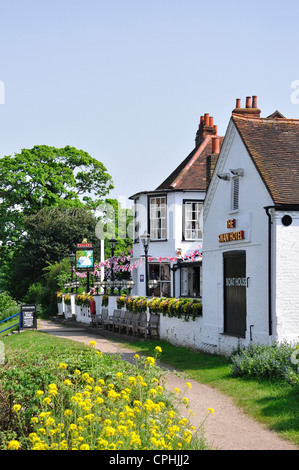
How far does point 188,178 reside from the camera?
35.2 meters

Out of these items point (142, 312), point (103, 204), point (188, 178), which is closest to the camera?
point (142, 312)

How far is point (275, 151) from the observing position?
57.5ft

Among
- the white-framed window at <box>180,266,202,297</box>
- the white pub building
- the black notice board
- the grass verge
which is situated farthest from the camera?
the white-framed window at <box>180,266,202,297</box>

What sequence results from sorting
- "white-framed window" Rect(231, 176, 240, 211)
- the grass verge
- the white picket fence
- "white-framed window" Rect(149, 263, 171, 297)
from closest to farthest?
the grass verge
"white-framed window" Rect(231, 176, 240, 211)
the white picket fence
"white-framed window" Rect(149, 263, 171, 297)

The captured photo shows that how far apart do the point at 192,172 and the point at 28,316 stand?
11943mm

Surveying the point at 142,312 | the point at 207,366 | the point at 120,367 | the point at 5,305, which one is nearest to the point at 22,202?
the point at 5,305

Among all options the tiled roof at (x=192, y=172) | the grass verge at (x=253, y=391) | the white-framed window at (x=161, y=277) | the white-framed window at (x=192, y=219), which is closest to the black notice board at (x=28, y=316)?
the white-framed window at (x=161, y=277)

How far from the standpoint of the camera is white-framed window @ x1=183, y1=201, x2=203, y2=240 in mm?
34594

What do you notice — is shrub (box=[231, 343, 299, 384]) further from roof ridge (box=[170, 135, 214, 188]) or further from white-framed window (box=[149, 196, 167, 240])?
roof ridge (box=[170, 135, 214, 188])

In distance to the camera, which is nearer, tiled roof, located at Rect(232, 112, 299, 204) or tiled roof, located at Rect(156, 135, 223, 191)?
tiled roof, located at Rect(232, 112, 299, 204)

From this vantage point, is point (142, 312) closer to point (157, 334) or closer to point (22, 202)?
point (157, 334)

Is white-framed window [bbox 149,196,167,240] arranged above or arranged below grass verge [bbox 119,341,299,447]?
above

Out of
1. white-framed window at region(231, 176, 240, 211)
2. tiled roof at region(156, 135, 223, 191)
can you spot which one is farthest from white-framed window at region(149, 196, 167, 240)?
white-framed window at region(231, 176, 240, 211)

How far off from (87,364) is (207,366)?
281 inches
